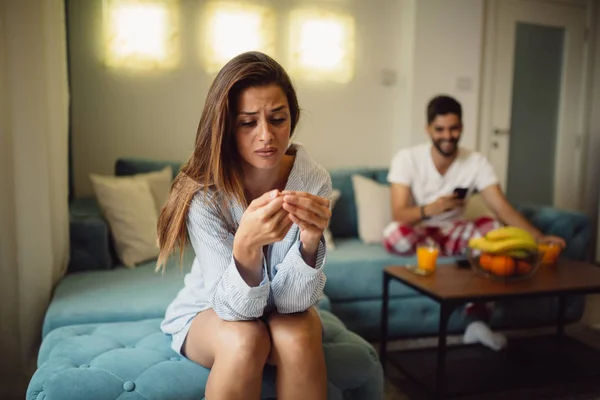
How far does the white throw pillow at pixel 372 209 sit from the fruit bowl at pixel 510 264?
0.82 meters

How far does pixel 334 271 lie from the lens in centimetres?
232

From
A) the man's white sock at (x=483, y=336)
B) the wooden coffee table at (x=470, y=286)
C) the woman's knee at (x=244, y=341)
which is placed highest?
the woman's knee at (x=244, y=341)

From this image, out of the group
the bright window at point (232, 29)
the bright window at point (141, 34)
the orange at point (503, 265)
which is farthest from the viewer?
the bright window at point (232, 29)

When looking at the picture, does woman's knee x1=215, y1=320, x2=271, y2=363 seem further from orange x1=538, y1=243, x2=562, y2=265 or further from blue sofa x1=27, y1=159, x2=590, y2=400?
orange x1=538, y1=243, x2=562, y2=265

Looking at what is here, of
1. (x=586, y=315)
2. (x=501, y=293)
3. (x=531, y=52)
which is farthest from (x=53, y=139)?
(x=531, y=52)

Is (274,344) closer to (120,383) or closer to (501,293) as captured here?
(120,383)

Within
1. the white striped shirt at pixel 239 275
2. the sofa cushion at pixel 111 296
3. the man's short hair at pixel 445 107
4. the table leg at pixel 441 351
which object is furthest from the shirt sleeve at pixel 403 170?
the white striped shirt at pixel 239 275

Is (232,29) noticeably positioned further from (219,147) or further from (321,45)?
(219,147)

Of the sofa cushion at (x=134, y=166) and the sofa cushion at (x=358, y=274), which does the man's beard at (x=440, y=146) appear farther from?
the sofa cushion at (x=134, y=166)

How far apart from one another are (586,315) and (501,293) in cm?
142

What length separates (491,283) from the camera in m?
1.88

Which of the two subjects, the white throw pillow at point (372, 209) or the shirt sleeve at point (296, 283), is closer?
the shirt sleeve at point (296, 283)

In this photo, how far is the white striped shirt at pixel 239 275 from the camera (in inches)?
45.6

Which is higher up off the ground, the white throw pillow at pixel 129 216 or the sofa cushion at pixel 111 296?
the white throw pillow at pixel 129 216
